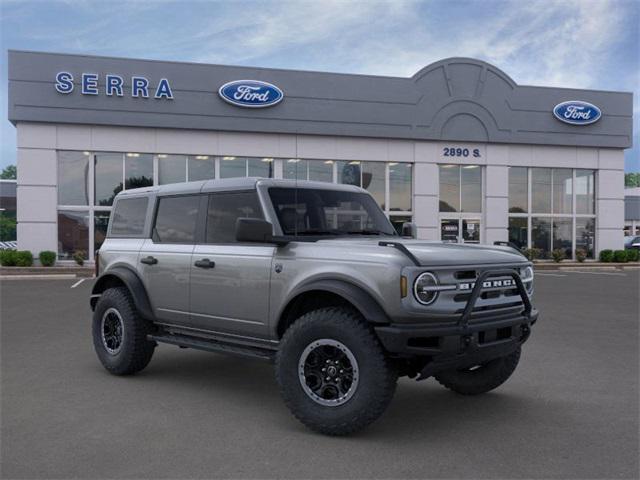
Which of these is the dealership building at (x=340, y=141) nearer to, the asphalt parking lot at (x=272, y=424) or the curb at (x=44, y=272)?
the curb at (x=44, y=272)

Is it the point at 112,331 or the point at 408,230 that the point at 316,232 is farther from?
the point at 112,331

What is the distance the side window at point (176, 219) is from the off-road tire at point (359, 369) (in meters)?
1.97

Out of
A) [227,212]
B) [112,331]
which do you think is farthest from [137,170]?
[227,212]

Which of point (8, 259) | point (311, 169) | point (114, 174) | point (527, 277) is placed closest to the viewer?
point (527, 277)

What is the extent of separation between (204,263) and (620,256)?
1116 inches

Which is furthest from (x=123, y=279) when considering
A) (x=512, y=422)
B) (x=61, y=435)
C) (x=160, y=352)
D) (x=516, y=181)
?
(x=516, y=181)

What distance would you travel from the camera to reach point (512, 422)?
4.97 metres

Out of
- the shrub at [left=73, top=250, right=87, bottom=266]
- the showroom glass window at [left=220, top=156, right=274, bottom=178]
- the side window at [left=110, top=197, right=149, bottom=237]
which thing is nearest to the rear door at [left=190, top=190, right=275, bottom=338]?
the side window at [left=110, top=197, right=149, bottom=237]

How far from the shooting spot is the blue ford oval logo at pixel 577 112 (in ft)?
94.8

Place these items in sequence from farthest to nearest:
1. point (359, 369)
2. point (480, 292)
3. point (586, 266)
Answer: point (586, 266) → point (480, 292) → point (359, 369)

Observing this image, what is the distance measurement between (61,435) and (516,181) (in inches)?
1071

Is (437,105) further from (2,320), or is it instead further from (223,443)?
(223,443)

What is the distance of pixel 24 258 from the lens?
22.6 m

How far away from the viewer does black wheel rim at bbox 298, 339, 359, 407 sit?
14.9 ft
